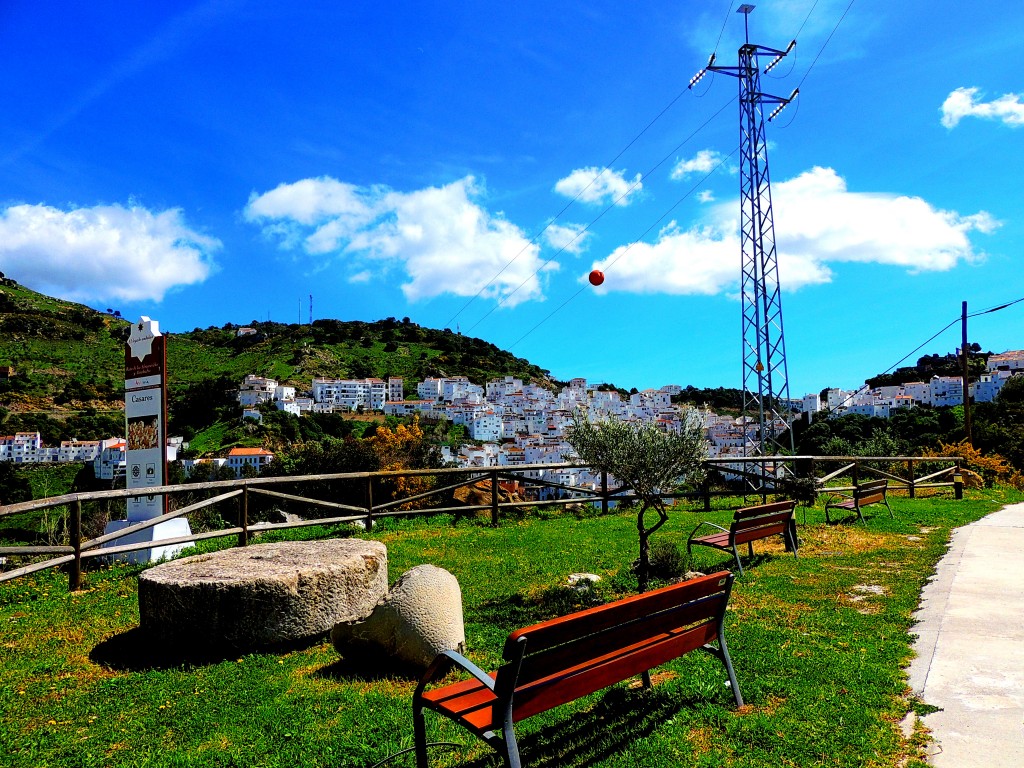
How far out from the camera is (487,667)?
4.71 metres

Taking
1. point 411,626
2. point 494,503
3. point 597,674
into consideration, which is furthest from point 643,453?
point 494,503

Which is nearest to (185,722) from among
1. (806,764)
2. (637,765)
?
(637,765)

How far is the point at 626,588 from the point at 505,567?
172cm

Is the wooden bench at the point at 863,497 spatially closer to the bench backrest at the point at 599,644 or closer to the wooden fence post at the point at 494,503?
the wooden fence post at the point at 494,503

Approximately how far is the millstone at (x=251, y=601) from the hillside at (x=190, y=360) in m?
65.5

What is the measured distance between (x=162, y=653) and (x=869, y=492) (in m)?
10.8

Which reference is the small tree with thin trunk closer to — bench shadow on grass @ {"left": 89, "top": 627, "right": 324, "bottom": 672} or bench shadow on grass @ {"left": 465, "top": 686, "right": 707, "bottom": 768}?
bench shadow on grass @ {"left": 465, "top": 686, "right": 707, "bottom": 768}

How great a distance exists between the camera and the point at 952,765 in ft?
9.90

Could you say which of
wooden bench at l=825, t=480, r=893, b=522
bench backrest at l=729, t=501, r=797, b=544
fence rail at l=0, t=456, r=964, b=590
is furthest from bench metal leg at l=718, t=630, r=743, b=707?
wooden bench at l=825, t=480, r=893, b=522

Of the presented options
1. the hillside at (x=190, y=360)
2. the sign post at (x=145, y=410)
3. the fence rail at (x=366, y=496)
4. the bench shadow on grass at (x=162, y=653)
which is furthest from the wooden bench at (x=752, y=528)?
the hillside at (x=190, y=360)

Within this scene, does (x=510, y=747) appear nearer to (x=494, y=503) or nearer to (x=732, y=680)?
(x=732, y=680)

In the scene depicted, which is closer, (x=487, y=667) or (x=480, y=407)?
(x=487, y=667)

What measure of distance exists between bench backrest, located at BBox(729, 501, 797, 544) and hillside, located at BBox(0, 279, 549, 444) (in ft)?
216

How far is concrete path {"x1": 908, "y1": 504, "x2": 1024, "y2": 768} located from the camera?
3199 mm
